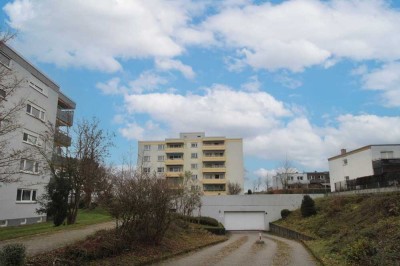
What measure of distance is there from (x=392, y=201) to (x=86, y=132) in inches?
758

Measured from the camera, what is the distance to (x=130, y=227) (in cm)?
1520

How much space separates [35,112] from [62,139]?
6.76m

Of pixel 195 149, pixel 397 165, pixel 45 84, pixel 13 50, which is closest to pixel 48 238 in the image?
pixel 13 50

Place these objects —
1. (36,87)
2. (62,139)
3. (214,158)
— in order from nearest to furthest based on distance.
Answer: (62,139) → (36,87) → (214,158)

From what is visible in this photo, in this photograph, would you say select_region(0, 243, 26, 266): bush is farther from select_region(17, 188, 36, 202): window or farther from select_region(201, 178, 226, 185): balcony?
select_region(201, 178, 226, 185): balcony

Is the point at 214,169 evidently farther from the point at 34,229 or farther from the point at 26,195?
the point at 34,229

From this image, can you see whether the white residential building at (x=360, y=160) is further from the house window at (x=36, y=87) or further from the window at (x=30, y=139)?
the house window at (x=36, y=87)

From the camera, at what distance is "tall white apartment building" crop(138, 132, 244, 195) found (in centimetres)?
8144

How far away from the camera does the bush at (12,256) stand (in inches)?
344

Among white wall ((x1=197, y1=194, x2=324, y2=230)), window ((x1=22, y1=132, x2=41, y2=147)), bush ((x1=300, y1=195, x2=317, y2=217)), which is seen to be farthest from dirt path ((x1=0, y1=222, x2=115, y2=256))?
white wall ((x1=197, y1=194, x2=324, y2=230))

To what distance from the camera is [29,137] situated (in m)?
31.8

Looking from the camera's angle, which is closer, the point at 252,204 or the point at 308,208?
the point at 308,208

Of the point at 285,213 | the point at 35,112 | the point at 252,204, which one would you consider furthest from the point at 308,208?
the point at 35,112

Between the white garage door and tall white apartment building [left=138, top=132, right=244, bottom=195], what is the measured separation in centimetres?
3248
